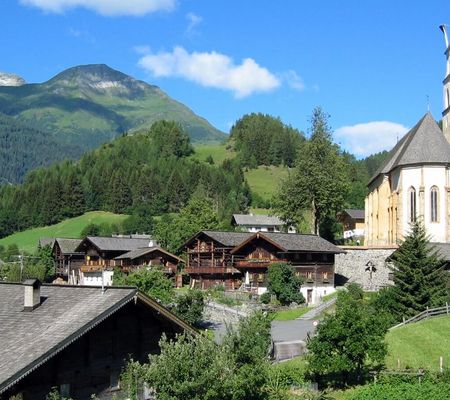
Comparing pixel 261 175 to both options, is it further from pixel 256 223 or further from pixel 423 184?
pixel 423 184

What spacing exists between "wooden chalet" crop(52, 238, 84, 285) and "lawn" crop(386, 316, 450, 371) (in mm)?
58296

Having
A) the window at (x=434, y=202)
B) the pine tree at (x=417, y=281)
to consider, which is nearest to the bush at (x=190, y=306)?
the pine tree at (x=417, y=281)

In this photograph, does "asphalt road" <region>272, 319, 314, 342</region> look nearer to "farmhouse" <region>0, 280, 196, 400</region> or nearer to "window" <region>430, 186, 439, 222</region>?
"farmhouse" <region>0, 280, 196, 400</region>

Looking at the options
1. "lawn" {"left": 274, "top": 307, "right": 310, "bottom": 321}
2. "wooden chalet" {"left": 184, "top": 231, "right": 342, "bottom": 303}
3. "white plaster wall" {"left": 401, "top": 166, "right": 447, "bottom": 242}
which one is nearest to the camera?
"lawn" {"left": 274, "top": 307, "right": 310, "bottom": 321}

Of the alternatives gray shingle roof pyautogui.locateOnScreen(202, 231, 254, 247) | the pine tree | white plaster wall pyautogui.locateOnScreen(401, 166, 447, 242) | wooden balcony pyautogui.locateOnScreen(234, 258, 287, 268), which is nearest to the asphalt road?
the pine tree

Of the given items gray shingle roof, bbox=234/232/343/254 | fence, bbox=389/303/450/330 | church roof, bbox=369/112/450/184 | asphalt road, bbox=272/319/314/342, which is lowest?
asphalt road, bbox=272/319/314/342

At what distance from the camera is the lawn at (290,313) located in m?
49.3


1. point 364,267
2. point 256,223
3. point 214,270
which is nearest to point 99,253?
point 214,270

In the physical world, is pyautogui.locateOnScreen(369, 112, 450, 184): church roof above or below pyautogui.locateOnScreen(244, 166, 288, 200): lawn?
below

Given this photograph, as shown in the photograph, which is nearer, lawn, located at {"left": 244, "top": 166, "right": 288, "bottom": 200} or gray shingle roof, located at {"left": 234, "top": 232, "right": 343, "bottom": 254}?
gray shingle roof, located at {"left": 234, "top": 232, "right": 343, "bottom": 254}

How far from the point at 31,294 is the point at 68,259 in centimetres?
6782

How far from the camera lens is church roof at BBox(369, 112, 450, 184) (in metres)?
62.8

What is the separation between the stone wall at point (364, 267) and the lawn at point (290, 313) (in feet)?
32.6

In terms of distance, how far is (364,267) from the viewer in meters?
61.6
